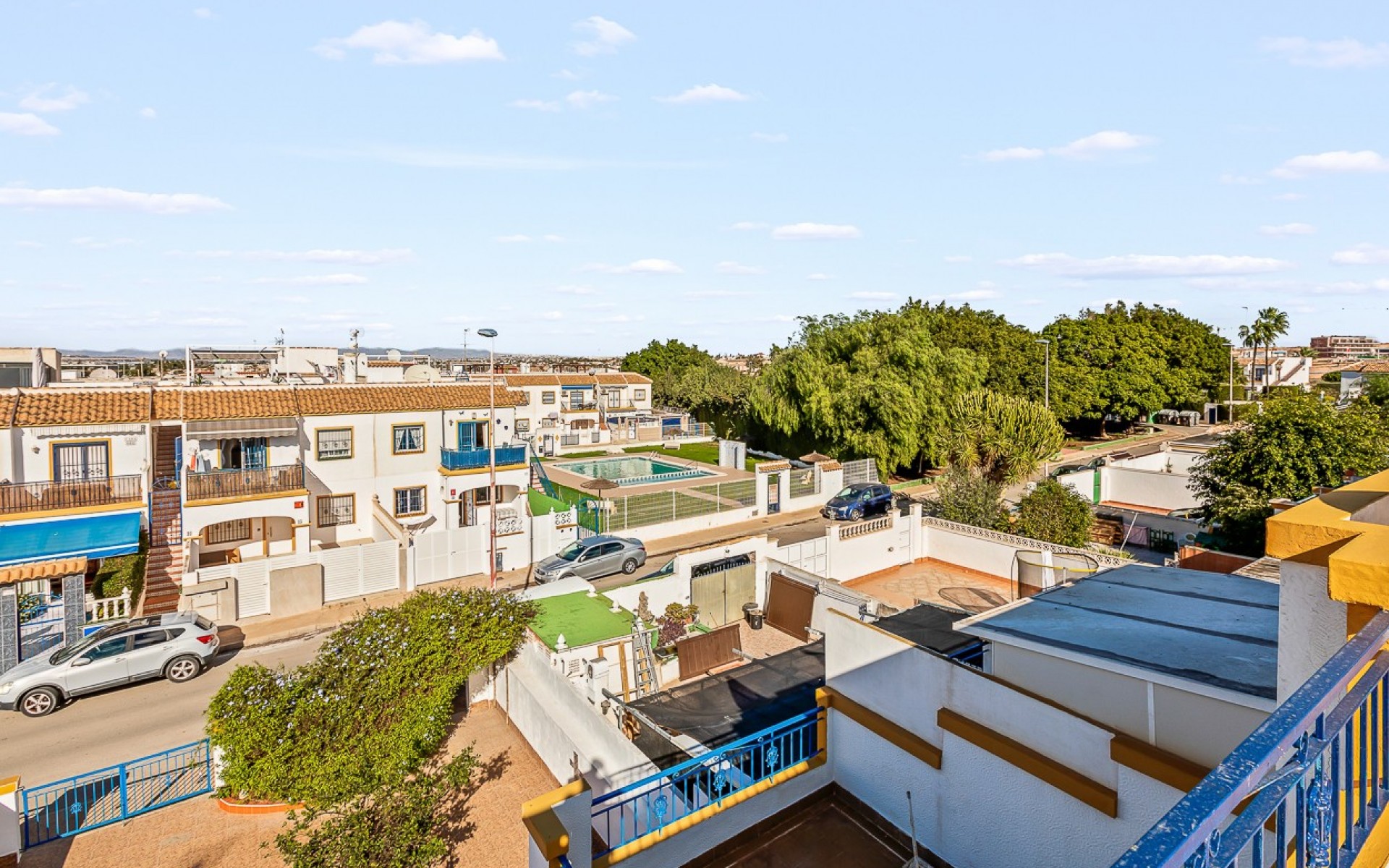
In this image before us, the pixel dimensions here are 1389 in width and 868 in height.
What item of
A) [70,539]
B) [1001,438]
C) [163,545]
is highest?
[1001,438]

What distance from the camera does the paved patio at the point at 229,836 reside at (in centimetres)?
988

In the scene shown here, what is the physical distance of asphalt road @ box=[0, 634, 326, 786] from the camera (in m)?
12.4

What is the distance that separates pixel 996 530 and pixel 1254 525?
671 cm

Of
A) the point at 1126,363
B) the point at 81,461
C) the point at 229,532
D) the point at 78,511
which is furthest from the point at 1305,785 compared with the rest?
the point at 1126,363

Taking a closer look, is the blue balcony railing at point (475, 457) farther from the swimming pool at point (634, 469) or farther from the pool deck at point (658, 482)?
the swimming pool at point (634, 469)

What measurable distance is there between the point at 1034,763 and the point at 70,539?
22.4 m

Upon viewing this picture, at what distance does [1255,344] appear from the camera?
7494cm

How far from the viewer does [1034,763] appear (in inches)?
209

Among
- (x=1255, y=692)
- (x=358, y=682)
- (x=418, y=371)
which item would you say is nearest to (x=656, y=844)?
(x=1255, y=692)

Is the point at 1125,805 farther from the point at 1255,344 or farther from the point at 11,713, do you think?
the point at 1255,344

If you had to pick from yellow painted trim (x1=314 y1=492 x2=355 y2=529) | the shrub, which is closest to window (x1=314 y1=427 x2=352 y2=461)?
yellow painted trim (x1=314 y1=492 x2=355 y2=529)

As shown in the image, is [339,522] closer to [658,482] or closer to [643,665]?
[643,665]

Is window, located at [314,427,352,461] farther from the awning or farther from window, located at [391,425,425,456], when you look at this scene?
window, located at [391,425,425,456]

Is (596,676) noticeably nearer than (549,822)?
No
